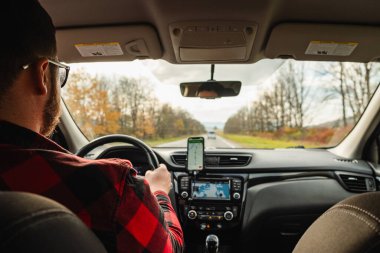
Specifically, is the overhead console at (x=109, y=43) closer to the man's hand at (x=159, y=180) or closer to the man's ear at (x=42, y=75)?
the man's hand at (x=159, y=180)

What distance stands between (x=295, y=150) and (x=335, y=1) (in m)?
2.17

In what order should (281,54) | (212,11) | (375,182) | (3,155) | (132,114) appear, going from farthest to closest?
1. (132,114)
2. (375,182)
3. (281,54)
4. (212,11)
5. (3,155)

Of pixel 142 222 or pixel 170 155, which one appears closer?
pixel 142 222

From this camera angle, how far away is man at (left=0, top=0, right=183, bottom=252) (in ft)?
4.07

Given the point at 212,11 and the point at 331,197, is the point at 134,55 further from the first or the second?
the point at 331,197

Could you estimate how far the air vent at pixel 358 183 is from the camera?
4297 mm

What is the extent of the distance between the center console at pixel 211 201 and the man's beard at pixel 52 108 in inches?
109

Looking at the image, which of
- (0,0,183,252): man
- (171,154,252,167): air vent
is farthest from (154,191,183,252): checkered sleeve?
(171,154,252,167): air vent

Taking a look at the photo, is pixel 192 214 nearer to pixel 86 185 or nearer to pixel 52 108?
pixel 52 108

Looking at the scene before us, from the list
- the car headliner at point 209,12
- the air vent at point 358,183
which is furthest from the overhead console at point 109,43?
the air vent at point 358,183

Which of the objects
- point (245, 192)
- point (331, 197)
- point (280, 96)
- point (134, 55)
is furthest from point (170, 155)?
point (280, 96)

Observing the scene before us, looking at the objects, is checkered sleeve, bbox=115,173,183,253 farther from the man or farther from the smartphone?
the smartphone

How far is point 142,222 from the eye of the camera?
1.39 meters

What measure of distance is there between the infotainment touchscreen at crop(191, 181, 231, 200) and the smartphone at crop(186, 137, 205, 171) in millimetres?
239
